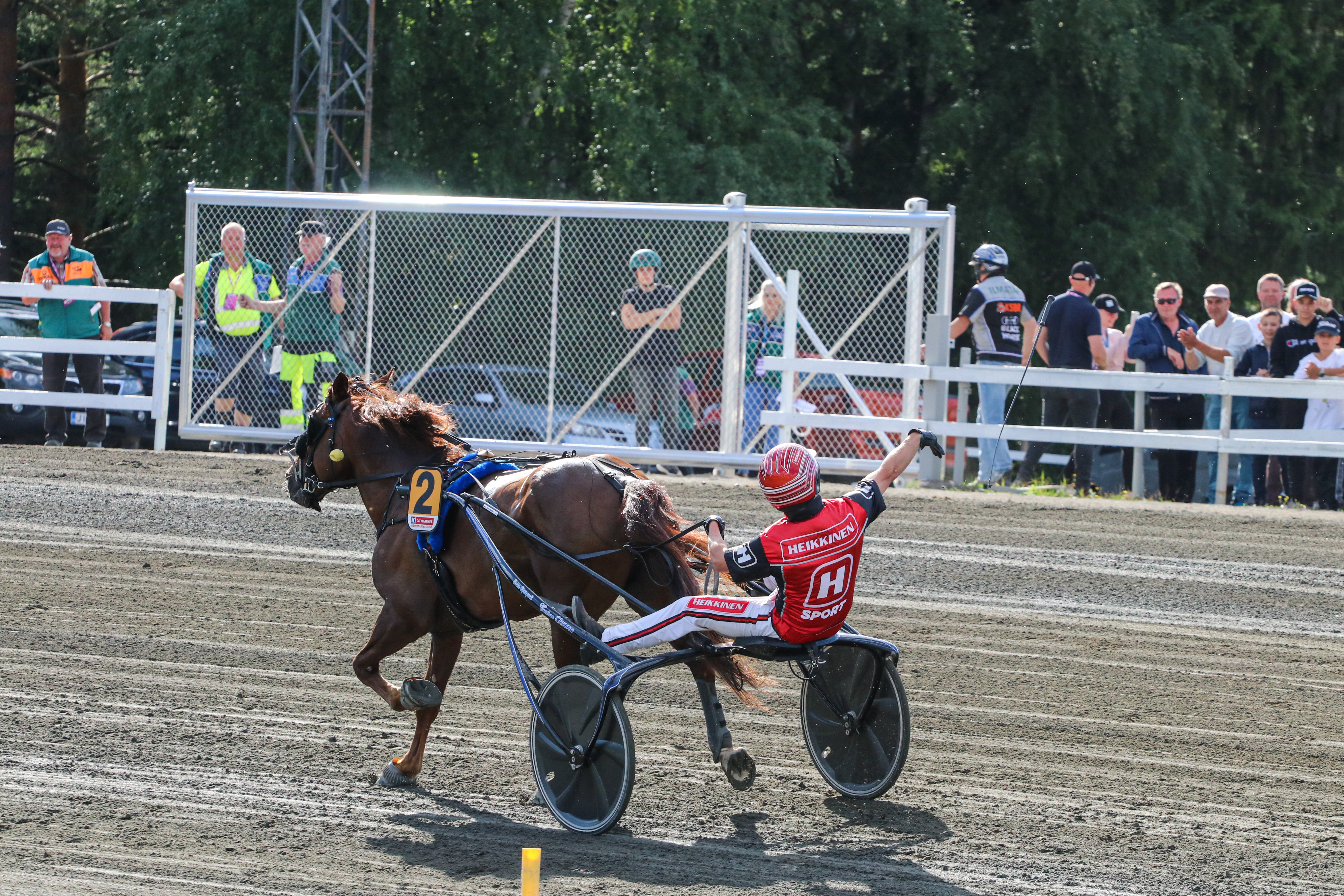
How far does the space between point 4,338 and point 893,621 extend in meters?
9.51

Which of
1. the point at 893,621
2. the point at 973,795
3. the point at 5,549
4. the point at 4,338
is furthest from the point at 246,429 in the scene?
the point at 973,795

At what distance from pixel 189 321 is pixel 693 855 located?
1021cm

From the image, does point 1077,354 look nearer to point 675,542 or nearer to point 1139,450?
point 1139,450

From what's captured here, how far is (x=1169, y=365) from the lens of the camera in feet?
43.6

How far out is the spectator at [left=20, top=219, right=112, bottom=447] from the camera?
566 inches

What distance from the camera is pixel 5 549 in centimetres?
1050

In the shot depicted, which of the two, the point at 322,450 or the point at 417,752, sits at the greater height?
the point at 322,450

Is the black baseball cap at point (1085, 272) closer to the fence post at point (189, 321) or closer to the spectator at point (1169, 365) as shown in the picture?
the spectator at point (1169, 365)

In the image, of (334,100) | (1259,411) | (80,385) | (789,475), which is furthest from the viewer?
(334,100)

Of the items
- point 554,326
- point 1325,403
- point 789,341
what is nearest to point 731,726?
point 789,341

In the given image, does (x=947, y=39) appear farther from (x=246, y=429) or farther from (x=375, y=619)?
(x=375, y=619)

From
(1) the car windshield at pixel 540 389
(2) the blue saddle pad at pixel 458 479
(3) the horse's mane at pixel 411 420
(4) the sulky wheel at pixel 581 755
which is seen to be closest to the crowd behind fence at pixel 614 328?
(1) the car windshield at pixel 540 389

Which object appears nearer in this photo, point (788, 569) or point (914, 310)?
point (788, 569)

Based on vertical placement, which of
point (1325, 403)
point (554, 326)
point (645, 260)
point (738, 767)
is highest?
point (645, 260)
